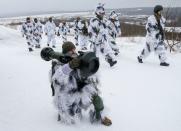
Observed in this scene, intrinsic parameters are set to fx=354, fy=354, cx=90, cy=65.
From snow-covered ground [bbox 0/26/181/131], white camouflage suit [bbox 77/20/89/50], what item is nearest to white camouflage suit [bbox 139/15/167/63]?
snow-covered ground [bbox 0/26/181/131]

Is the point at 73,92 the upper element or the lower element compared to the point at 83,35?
upper

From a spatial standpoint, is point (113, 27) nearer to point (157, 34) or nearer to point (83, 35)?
point (157, 34)

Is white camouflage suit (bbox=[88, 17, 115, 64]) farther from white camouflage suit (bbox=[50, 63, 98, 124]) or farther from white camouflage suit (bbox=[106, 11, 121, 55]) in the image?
white camouflage suit (bbox=[50, 63, 98, 124])

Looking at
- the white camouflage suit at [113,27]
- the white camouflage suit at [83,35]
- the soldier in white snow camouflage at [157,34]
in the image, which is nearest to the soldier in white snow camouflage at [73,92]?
the soldier in white snow camouflage at [157,34]

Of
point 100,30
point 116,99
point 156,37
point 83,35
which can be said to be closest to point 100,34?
point 100,30

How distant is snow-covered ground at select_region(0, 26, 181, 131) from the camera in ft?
17.3

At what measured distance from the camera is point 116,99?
22.2 ft

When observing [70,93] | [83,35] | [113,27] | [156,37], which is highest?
[70,93]

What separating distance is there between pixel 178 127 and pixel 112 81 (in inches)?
136

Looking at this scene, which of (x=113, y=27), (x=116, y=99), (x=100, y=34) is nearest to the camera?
(x=116, y=99)

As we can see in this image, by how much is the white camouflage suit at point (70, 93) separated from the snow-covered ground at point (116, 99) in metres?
0.22

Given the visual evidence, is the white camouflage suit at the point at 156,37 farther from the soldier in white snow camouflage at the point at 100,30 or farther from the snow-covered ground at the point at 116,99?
the soldier in white snow camouflage at the point at 100,30

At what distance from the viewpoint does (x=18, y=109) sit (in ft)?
19.7

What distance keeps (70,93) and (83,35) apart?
47.3 feet
